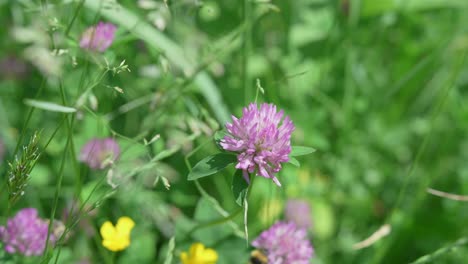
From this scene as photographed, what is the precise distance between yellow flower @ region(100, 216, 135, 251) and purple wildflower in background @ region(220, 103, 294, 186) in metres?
0.40

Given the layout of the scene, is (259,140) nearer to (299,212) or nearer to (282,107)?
(299,212)

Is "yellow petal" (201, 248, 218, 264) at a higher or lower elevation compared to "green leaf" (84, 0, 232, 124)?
lower

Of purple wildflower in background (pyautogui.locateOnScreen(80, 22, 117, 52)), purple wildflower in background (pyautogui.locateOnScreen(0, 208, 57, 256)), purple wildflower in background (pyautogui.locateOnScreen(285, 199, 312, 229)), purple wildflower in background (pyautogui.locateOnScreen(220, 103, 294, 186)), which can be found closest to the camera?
purple wildflower in background (pyautogui.locateOnScreen(220, 103, 294, 186))

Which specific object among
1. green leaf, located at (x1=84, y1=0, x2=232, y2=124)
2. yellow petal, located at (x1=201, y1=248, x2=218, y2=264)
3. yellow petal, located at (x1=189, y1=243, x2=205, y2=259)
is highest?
green leaf, located at (x1=84, y1=0, x2=232, y2=124)

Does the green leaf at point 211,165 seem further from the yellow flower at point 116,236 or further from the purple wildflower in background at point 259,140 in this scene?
the yellow flower at point 116,236

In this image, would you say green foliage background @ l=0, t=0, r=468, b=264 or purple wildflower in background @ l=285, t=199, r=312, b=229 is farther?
purple wildflower in background @ l=285, t=199, r=312, b=229

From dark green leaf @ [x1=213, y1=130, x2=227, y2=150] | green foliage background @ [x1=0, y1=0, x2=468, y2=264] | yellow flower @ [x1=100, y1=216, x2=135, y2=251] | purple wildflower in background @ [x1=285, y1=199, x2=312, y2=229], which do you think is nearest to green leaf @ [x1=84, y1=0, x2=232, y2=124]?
green foliage background @ [x1=0, y1=0, x2=468, y2=264]

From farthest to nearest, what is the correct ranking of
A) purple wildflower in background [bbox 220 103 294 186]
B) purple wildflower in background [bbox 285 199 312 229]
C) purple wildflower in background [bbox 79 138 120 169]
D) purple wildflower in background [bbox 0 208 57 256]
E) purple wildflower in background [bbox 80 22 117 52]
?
purple wildflower in background [bbox 285 199 312 229] < purple wildflower in background [bbox 79 138 120 169] < purple wildflower in background [bbox 80 22 117 52] < purple wildflower in background [bbox 0 208 57 256] < purple wildflower in background [bbox 220 103 294 186]

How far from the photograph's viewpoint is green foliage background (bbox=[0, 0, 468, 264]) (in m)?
1.57

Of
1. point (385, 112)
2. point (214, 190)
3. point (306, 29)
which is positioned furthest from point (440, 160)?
point (214, 190)

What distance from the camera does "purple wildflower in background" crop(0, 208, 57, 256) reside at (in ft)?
Answer: 3.81

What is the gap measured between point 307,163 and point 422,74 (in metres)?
0.69

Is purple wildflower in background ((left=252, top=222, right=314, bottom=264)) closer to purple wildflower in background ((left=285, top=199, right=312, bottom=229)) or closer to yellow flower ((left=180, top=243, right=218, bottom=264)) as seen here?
yellow flower ((left=180, top=243, right=218, bottom=264))

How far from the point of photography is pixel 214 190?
191 centimetres
